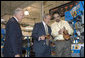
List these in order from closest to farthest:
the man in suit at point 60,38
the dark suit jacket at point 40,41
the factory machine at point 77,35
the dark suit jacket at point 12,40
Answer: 1. the dark suit jacket at point 12,40
2. the dark suit jacket at point 40,41
3. the man in suit at point 60,38
4. the factory machine at point 77,35

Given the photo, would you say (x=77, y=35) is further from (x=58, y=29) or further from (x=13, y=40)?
(x=13, y=40)

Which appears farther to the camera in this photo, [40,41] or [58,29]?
[58,29]

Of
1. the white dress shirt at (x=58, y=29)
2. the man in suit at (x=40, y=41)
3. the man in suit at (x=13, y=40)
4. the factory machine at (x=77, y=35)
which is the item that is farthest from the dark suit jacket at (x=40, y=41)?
the factory machine at (x=77, y=35)

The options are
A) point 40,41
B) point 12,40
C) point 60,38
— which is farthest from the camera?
point 60,38

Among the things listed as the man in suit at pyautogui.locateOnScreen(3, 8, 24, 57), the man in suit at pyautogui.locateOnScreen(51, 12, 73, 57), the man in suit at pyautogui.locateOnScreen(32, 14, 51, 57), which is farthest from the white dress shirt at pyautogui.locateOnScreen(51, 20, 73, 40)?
the man in suit at pyautogui.locateOnScreen(3, 8, 24, 57)

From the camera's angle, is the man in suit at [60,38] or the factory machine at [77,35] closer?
the man in suit at [60,38]

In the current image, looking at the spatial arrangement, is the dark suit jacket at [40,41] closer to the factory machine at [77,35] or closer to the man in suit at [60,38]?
the man in suit at [60,38]

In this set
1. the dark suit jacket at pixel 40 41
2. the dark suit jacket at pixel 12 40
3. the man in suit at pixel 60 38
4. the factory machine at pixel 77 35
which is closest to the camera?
the dark suit jacket at pixel 12 40

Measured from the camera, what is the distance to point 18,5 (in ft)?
31.6

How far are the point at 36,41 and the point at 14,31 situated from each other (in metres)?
1.07

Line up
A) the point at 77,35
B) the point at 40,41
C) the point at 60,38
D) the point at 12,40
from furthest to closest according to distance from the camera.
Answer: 1. the point at 77,35
2. the point at 60,38
3. the point at 40,41
4. the point at 12,40

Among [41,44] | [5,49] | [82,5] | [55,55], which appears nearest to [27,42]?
[55,55]

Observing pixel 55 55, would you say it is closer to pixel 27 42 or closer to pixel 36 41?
pixel 36 41

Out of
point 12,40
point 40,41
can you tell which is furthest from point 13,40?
point 40,41
